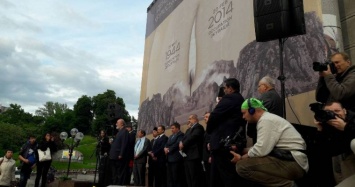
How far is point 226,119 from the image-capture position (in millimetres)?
4094

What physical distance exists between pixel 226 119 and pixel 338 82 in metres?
1.32

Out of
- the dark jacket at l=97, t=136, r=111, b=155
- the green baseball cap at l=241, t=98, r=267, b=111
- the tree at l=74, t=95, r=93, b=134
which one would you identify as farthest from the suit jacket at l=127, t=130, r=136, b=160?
the tree at l=74, t=95, r=93, b=134

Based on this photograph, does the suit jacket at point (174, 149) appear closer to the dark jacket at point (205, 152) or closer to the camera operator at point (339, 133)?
the dark jacket at point (205, 152)

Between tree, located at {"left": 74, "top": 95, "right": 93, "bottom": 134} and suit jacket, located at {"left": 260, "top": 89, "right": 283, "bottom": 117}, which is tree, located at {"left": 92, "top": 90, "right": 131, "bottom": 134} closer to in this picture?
tree, located at {"left": 74, "top": 95, "right": 93, "bottom": 134}

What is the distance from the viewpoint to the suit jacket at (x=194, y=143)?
19.7 ft

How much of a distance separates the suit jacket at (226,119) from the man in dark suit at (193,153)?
1.88m

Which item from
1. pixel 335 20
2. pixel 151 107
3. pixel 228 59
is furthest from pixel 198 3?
pixel 335 20

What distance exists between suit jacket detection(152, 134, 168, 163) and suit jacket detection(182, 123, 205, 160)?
4.64 ft

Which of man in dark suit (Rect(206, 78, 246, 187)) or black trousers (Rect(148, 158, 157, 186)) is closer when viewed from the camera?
man in dark suit (Rect(206, 78, 246, 187))

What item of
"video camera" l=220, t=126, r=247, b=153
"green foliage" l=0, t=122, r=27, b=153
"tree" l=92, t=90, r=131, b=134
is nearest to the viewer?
"video camera" l=220, t=126, r=247, b=153

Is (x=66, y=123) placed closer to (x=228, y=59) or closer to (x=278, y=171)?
(x=228, y=59)

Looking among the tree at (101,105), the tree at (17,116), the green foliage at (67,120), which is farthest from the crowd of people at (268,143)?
the tree at (17,116)

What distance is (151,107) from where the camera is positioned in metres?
11.8

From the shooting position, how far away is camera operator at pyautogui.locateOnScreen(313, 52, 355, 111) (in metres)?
3.14
